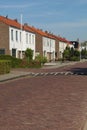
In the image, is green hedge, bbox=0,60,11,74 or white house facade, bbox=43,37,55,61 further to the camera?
white house facade, bbox=43,37,55,61

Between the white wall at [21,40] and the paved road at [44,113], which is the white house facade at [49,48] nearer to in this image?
the white wall at [21,40]

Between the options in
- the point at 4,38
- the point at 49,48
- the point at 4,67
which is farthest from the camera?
the point at 49,48

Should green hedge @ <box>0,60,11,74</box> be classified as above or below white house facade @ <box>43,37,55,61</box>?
below

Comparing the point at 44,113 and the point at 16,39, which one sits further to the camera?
the point at 16,39

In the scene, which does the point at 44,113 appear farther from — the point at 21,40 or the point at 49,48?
the point at 49,48

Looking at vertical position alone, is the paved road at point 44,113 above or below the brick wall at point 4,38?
below

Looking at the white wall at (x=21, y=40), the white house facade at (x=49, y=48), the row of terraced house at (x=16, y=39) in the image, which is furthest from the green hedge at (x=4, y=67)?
the white house facade at (x=49, y=48)

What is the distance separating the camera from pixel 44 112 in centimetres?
1236

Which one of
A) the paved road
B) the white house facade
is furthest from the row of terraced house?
the paved road

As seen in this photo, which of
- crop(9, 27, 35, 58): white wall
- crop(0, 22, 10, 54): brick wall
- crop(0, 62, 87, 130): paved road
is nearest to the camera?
crop(0, 62, 87, 130): paved road

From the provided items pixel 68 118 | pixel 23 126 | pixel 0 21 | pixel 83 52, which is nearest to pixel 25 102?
pixel 68 118

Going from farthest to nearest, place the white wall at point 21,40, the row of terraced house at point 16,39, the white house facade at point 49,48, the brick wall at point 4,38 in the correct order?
the white house facade at point 49,48
the white wall at point 21,40
the row of terraced house at point 16,39
the brick wall at point 4,38

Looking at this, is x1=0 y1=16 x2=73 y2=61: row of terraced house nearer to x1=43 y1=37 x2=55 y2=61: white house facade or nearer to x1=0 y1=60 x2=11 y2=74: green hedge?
x1=43 y1=37 x2=55 y2=61: white house facade

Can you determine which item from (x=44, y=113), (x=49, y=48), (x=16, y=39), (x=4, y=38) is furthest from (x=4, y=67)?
(x=49, y=48)
